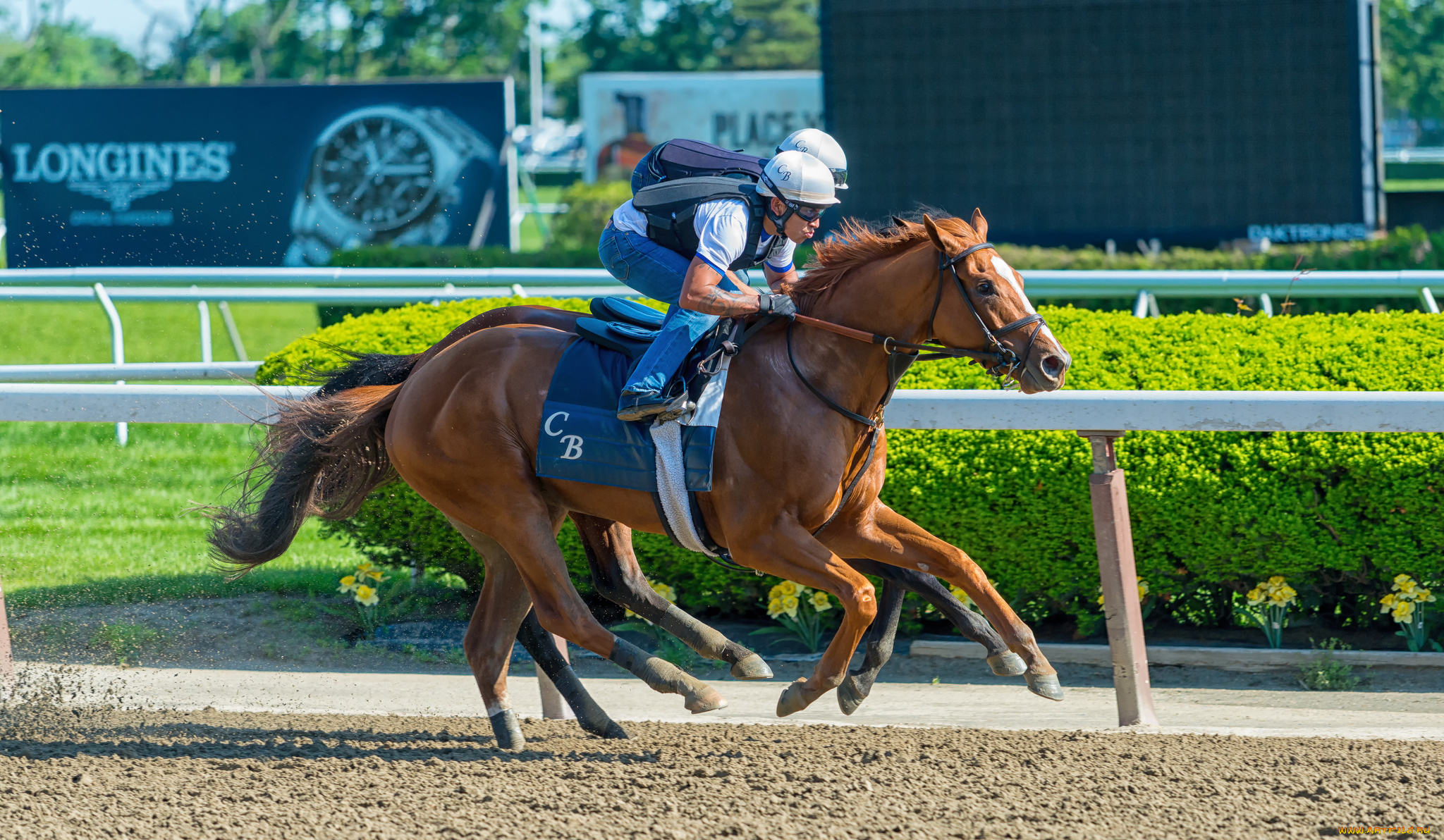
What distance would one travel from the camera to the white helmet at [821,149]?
3.98m

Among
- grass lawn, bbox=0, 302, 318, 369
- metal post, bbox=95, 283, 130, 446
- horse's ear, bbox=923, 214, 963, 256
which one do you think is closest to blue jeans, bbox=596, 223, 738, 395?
horse's ear, bbox=923, 214, 963, 256

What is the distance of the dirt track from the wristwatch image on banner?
1109 cm

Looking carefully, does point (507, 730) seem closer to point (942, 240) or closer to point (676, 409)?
point (676, 409)

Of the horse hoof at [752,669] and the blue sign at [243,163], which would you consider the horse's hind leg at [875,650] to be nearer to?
the horse hoof at [752,669]

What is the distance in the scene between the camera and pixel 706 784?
365 centimetres

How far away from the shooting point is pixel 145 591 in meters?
5.84

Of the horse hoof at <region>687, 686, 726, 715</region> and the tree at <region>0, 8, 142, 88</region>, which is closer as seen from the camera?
the horse hoof at <region>687, 686, 726, 715</region>

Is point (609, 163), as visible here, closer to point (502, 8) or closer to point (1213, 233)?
point (1213, 233)

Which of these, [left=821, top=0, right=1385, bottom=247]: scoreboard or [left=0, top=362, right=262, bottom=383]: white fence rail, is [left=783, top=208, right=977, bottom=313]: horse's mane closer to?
[left=0, top=362, right=262, bottom=383]: white fence rail

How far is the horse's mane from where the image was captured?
395 centimetres

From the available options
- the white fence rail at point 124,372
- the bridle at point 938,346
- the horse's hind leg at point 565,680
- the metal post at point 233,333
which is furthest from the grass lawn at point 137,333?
the bridle at point 938,346

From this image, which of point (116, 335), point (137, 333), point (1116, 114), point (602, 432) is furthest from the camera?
point (137, 333)

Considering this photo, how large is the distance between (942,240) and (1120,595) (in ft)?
3.69

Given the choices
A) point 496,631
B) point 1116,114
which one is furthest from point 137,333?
point 496,631
